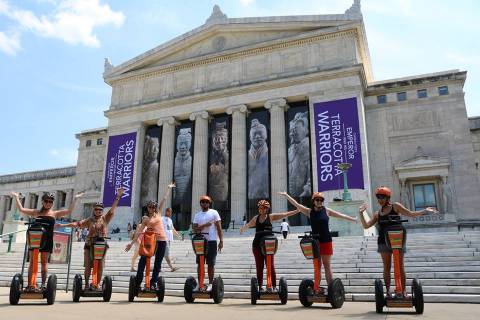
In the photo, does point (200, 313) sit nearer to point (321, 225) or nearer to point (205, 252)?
point (205, 252)

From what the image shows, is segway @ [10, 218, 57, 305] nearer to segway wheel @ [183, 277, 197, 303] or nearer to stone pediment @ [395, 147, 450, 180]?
segway wheel @ [183, 277, 197, 303]

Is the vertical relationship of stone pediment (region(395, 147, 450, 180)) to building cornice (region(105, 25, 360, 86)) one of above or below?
below

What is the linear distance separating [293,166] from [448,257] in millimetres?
18513

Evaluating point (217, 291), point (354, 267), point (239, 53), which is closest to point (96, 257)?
point (217, 291)

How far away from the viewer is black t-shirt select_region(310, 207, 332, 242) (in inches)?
255

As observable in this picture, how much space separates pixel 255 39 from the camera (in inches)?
1331

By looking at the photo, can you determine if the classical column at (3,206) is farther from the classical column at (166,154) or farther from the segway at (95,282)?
the segway at (95,282)

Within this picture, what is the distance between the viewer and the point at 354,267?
35.0 feet

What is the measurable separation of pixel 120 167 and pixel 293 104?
1496cm

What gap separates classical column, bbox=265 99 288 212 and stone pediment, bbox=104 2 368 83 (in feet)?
18.4

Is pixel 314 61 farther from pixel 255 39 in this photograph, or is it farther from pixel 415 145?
pixel 415 145

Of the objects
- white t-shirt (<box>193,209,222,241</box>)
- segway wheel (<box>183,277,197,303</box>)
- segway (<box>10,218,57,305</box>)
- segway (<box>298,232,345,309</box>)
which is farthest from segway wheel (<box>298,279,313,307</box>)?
segway (<box>10,218,57,305</box>)

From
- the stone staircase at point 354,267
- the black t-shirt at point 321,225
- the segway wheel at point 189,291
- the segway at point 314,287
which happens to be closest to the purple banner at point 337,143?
the stone staircase at point 354,267

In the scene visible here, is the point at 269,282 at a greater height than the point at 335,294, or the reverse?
the point at 269,282
